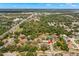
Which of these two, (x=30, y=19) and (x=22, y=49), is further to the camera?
(x=30, y=19)

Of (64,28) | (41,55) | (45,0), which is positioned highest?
(45,0)

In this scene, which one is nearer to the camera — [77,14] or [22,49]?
[22,49]

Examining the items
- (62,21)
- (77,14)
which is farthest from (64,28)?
(77,14)

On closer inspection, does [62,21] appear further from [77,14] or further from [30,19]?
[30,19]

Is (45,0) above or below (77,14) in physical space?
above

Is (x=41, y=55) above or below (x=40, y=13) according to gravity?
below

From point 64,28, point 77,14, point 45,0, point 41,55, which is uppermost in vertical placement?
point 45,0

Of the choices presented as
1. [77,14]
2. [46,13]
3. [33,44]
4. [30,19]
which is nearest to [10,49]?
[33,44]

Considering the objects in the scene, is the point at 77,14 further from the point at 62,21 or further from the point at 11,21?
the point at 11,21

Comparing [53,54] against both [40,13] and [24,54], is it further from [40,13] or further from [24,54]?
[40,13]
